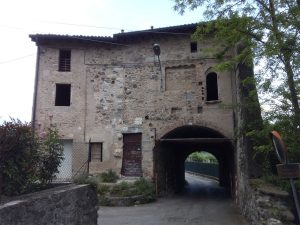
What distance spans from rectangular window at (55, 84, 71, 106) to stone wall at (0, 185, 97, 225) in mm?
9614

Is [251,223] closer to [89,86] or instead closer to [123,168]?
[123,168]

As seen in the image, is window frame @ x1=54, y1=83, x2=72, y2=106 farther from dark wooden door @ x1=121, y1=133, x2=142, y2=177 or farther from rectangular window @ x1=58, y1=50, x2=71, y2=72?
dark wooden door @ x1=121, y1=133, x2=142, y2=177

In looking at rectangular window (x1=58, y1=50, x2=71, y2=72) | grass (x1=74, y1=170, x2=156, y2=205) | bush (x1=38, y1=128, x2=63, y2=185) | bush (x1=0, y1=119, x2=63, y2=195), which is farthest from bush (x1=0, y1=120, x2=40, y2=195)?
rectangular window (x1=58, y1=50, x2=71, y2=72)

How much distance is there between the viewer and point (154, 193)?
44.8 ft

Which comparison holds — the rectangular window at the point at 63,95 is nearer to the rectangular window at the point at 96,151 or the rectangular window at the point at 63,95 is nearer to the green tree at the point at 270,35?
the rectangular window at the point at 96,151

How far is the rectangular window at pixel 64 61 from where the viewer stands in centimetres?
1582

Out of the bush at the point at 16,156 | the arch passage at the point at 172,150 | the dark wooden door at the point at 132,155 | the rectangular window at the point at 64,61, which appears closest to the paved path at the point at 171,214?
the dark wooden door at the point at 132,155

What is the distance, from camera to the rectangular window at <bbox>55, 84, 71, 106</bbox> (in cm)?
1577

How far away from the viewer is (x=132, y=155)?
15031 mm

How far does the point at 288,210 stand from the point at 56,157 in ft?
18.8

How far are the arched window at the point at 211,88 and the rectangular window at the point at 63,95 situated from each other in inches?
260

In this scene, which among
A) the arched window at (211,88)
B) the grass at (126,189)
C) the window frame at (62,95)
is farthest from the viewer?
the window frame at (62,95)

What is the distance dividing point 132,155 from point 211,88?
190 inches

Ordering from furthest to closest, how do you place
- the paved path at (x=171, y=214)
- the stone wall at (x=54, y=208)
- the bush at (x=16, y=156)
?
the paved path at (x=171, y=214)
the bush at (x=16, y=156)
the stone wall at (x=54, y=208)
